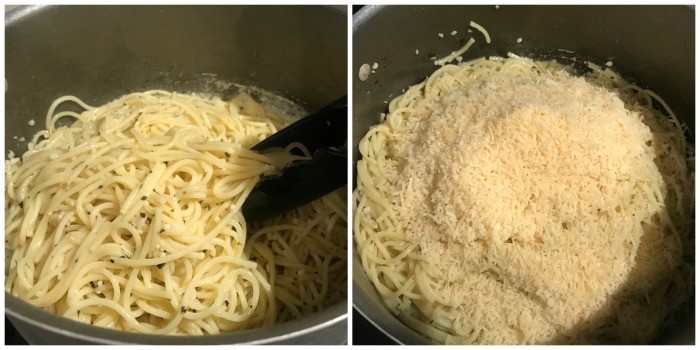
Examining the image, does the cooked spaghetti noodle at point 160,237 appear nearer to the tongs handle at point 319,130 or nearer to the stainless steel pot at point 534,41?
the tongs handle at point 319,130

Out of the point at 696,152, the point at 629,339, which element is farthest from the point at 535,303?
the point at 696,152

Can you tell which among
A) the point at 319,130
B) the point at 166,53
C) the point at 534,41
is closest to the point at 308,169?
the point at 319,130

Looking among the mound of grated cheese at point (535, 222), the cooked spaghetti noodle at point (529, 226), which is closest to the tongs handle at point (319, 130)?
the cooked spaghetti noodle at point (529, 226)

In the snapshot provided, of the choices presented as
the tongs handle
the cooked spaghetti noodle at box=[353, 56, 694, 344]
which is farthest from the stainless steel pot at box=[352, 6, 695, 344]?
the cooked spaghetti noodle at box=[353, 56, 694, 344]

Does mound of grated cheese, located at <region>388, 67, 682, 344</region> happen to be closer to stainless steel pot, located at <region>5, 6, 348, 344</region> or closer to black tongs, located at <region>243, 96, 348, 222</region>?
black tongs, located at <region>243, 96, 348, 222</region>

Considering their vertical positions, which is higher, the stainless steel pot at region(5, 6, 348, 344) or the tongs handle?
the stainless steel pot at region(5, 6, 348, 344)

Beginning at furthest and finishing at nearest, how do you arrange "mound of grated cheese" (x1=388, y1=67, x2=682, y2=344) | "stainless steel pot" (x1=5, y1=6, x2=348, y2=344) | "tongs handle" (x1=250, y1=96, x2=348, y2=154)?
"stainless steel pot" (x1=5, y1=6, x2=348, y2=344) < "tongs handle" (x1=250, y1=96, x2=348, y2=154) < "mound of grated cheese" (x1=388, y1=67, x2=682, y2=344)
